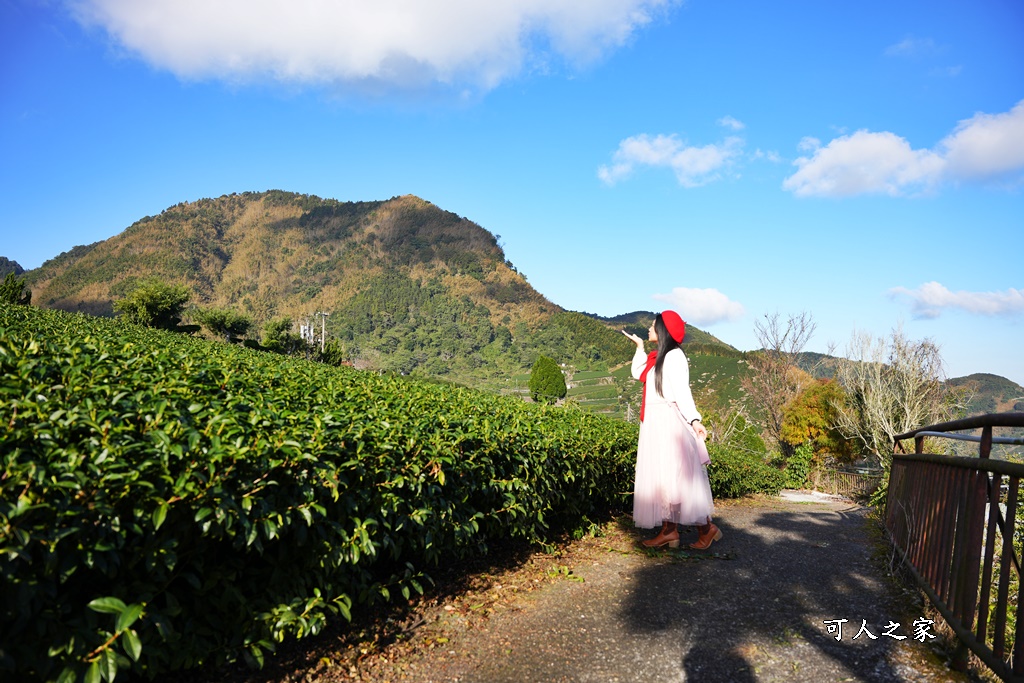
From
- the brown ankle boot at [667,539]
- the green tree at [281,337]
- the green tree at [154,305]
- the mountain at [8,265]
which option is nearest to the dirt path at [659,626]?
the brown ankle boot at [667,539]

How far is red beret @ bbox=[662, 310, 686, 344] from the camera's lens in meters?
5.40

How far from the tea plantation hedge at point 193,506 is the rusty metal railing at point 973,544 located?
230 cm

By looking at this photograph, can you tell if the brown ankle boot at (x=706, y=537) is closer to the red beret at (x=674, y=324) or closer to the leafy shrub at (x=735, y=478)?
the red beret at (x=674, y=324)

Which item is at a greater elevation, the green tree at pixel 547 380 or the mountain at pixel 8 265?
the mountain at pixel 8 265

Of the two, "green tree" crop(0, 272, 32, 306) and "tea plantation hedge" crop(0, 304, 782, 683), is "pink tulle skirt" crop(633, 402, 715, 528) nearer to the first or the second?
"tea plantation hedge" crop(0, 304, 782, 683)

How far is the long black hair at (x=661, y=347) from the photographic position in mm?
5348

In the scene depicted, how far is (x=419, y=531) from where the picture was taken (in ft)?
10.8

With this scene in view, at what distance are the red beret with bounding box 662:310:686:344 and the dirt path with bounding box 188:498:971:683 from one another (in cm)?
174

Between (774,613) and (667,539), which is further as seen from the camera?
(667,539)

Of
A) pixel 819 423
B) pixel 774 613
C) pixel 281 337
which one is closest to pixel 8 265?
pixel 281 337

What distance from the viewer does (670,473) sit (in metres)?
5.28

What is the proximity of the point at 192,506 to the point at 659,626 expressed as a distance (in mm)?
2640

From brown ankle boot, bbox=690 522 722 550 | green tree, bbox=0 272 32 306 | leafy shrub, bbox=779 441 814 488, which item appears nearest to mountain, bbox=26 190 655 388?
green tree, bbox=0 272 32 306

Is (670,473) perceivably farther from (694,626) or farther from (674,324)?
(694,626)
